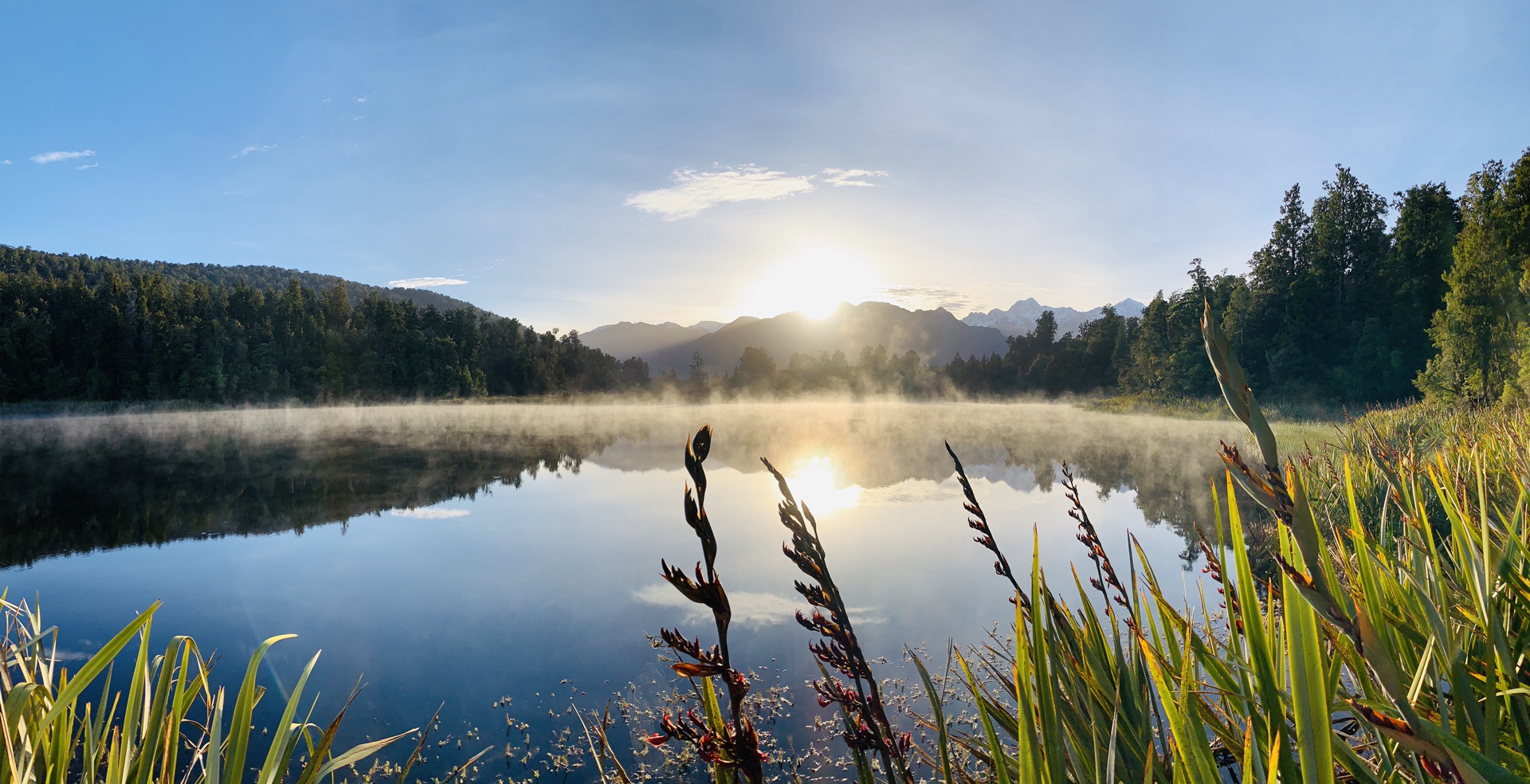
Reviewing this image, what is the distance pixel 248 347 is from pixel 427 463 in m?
48.9

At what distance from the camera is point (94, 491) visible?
13.4 m

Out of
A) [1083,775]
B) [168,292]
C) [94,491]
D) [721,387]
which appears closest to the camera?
[1083,775]

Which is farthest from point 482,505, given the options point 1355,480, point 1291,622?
point 1291,622

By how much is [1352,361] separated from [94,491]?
45.7 metres

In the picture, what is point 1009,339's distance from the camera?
7375 centimetres

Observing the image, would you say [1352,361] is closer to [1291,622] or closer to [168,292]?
[1291,622]

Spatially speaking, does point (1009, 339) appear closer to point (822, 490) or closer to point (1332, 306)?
point (1332, 306)

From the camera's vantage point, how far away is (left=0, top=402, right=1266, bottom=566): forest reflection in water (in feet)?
36.7

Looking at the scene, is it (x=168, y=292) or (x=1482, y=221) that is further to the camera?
(x=168, y=292)

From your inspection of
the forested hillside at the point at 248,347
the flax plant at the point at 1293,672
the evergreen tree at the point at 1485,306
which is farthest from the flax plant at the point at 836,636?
the forested hillside at the point at 248,347

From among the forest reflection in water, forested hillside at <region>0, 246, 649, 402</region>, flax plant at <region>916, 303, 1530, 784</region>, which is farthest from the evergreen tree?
forested hillside at <region>0, 246, 649, 402</region>

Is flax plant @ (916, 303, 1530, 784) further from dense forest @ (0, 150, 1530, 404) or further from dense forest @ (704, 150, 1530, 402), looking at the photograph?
dense forest @ (704, 150, 1530, 402)

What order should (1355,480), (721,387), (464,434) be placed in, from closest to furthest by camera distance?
1. (1355,480)
2. (464,434)
3. (721,387)

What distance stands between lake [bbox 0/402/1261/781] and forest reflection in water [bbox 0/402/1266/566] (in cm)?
12
